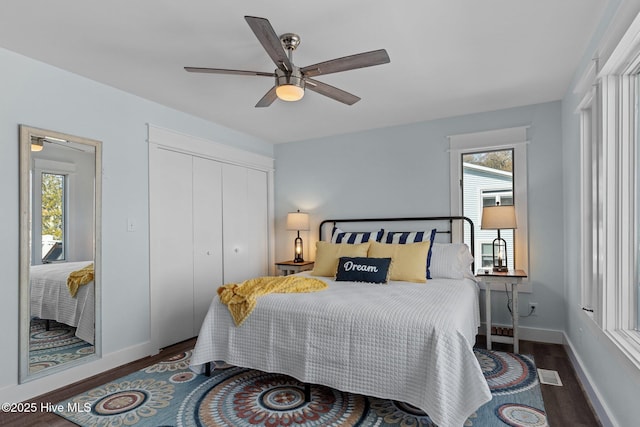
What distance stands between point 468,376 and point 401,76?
224 cm

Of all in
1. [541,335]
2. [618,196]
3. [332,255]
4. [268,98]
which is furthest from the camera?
[332,255]

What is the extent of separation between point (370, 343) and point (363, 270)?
1223 millimetres

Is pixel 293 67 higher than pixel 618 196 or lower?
higher

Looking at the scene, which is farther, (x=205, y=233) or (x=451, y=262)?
(x=205, y=233)

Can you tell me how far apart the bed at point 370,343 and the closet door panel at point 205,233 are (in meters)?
1.30

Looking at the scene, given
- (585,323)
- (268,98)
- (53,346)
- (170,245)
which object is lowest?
(53,346)

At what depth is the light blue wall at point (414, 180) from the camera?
374cm

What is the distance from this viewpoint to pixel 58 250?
291cm

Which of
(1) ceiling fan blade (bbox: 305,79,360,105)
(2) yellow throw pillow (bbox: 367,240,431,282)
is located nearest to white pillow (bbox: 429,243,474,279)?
(2) yellow throw pillow (bbox: 367,240,431,282)

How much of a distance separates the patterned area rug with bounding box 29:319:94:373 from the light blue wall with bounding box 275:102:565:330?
2.74 m

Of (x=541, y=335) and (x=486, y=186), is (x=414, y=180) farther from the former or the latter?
(x=541, y=335)

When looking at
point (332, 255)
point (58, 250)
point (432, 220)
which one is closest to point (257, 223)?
point (332, 255)

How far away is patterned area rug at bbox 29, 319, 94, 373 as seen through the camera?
2730 mm

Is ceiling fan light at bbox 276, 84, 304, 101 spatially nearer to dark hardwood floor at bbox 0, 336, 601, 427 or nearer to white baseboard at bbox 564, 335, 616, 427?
dark hardwood floor at bbox 0, 336, 601, 427
